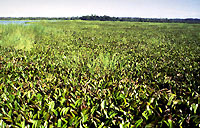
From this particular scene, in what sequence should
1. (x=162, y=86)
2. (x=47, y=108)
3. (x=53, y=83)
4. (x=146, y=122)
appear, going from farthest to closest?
(x=162, y=86) < (x=53, y=83) < (x=47, y=108) < (x=146, y=122)

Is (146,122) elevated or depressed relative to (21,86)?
depressed

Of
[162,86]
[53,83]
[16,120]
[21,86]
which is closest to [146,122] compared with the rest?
[162,86]

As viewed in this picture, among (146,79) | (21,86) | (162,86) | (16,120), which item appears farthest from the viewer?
(146,79)

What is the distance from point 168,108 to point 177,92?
737mm

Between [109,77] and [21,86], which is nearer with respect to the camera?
[21,86]

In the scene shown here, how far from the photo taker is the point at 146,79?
10.6 feet

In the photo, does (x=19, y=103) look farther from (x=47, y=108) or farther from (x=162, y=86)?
(x=162, y=86)

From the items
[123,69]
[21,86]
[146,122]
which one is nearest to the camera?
[146,122]

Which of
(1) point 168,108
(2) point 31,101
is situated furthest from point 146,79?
(2) point 31,101

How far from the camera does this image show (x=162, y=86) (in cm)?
299

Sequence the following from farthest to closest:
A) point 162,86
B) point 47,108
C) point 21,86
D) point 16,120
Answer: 1. point 162,86
2. point 21,86
3. point 47,108
4. point 16,120

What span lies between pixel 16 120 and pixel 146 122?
5.50 ft

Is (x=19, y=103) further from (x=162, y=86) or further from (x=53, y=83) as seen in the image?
(x=162, y=86)

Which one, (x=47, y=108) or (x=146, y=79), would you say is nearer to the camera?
(x=47, y=108)
